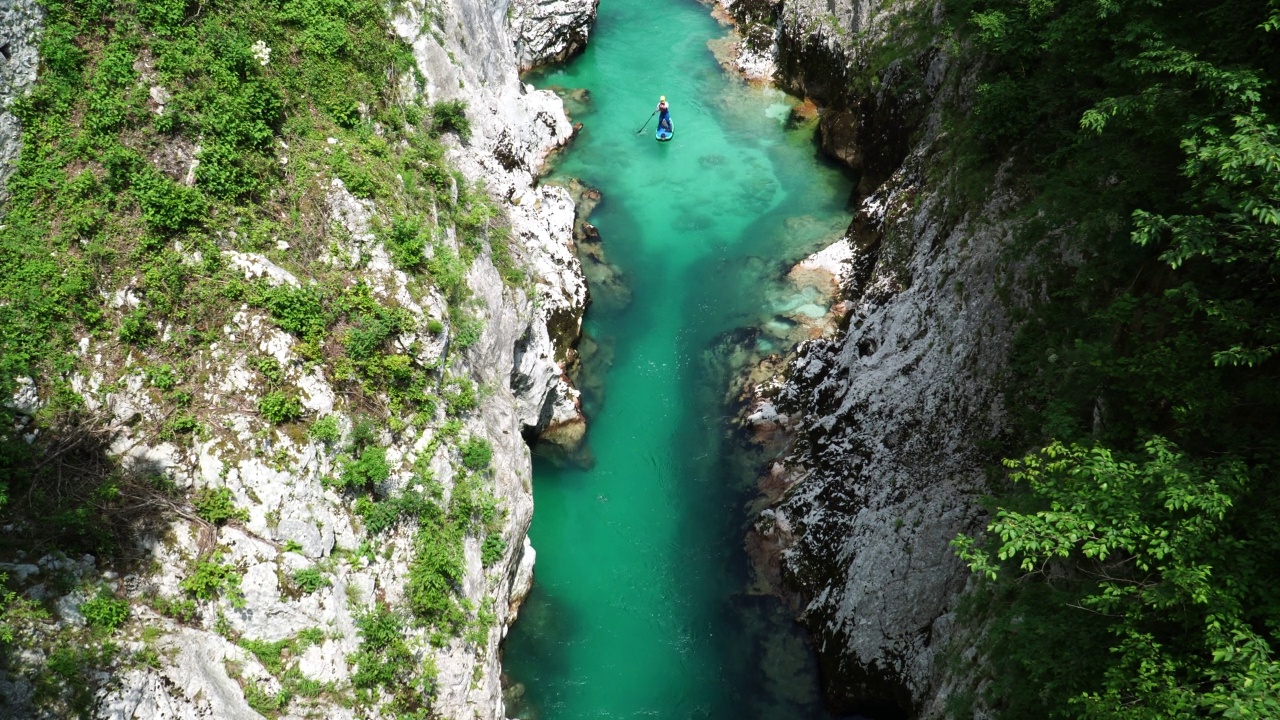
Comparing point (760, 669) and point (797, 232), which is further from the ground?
point (797, 232)

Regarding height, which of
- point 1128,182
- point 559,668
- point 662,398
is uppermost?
point 1128,182

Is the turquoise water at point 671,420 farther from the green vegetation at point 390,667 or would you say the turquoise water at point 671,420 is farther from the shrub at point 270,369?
the shrub at point 270,369

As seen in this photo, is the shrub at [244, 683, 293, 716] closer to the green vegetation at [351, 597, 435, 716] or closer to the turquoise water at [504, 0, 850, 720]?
the green vegetation at [351, 597, 435, 716]

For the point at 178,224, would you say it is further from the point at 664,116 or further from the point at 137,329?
the point at 664,116

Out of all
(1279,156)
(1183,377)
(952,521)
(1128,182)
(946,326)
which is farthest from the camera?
(946,326)

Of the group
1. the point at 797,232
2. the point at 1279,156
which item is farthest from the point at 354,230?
the point at 797,232

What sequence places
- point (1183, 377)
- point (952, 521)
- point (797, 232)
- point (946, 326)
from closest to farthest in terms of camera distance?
point (1183, 377), point (952, 521), point (946, 326), point (797, 232)

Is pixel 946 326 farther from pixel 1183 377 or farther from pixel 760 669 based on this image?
pixel 760 669

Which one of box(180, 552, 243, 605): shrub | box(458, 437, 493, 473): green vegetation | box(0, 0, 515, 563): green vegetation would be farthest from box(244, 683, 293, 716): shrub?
box(458, 437, 493, 473): green vegetation
